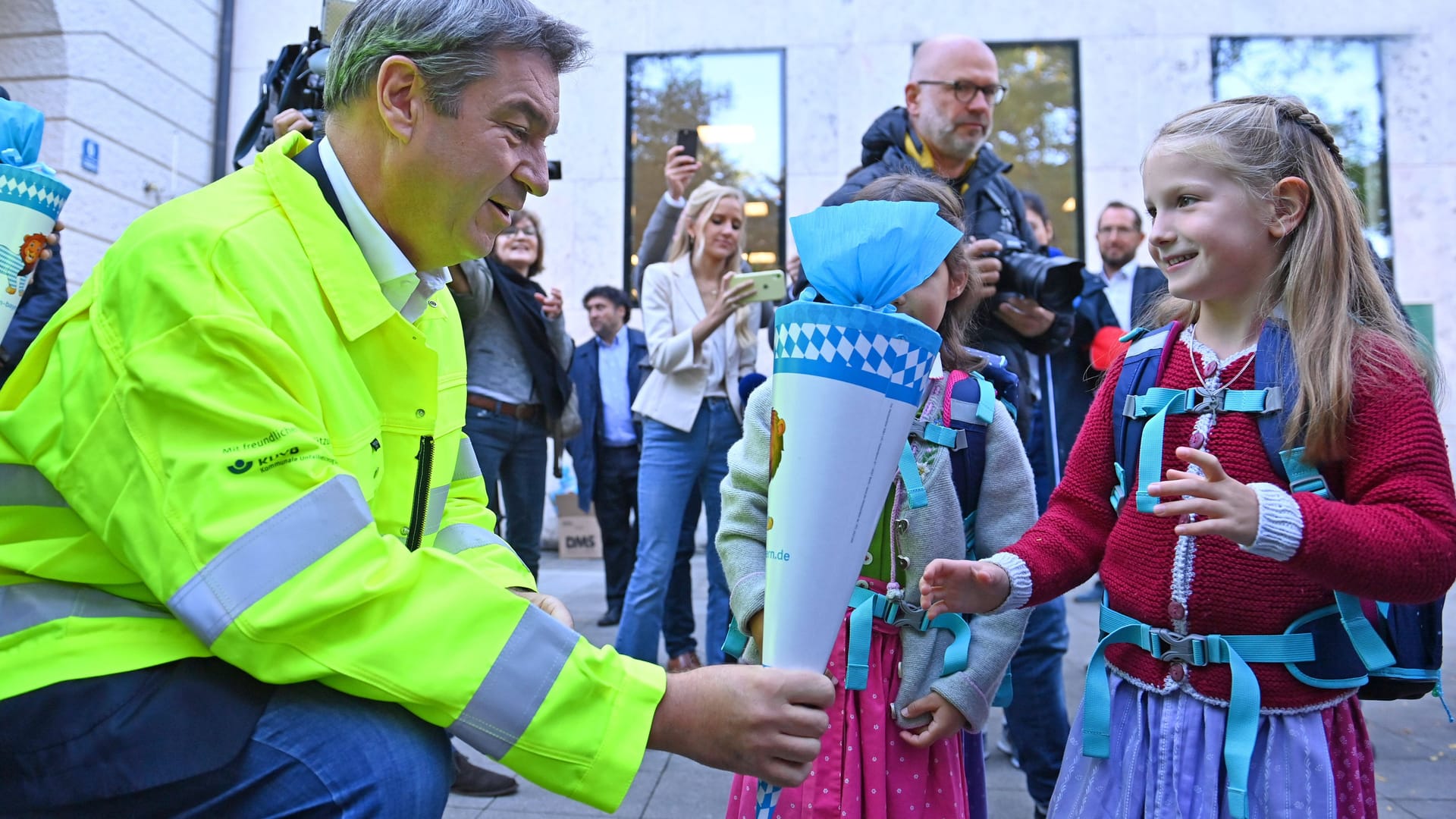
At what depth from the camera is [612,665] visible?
1.26 m

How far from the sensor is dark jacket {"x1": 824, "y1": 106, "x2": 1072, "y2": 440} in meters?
2.91

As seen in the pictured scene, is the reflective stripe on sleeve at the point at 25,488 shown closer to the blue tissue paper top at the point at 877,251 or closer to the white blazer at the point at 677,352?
the blue tissue paper top at the point at 877,251

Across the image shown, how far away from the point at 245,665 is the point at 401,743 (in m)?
0.21

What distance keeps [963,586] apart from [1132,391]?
48 centimetres

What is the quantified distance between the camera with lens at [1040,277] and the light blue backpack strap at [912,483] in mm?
925

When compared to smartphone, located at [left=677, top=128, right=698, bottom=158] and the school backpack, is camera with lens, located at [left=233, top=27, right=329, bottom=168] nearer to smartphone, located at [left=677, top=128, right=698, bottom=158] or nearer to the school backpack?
smartphone, located at [left=677, top=128, right=698, bottom=158]

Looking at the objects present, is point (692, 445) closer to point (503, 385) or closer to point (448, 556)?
point (503, 385)

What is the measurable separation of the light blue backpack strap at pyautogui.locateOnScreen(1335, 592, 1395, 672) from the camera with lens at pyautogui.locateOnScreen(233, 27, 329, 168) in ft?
8.36

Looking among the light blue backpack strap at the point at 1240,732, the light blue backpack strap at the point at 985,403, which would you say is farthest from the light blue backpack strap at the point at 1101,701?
the light blue backpack strap at the point at 985,403

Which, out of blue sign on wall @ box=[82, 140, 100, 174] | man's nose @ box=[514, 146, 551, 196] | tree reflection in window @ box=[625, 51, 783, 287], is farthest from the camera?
tree reflection in window @ box=[625, 51, 783, 287]

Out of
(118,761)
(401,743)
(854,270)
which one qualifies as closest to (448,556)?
(401,743)

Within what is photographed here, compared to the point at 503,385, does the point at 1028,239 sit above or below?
above

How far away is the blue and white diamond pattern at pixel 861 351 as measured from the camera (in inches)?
46.1

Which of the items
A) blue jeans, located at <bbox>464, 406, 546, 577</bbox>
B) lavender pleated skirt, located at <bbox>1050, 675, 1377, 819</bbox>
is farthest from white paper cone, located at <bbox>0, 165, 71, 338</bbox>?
lavender pleated skirt, located at <bbox>1050, 675, 1377, 819</bbox>
